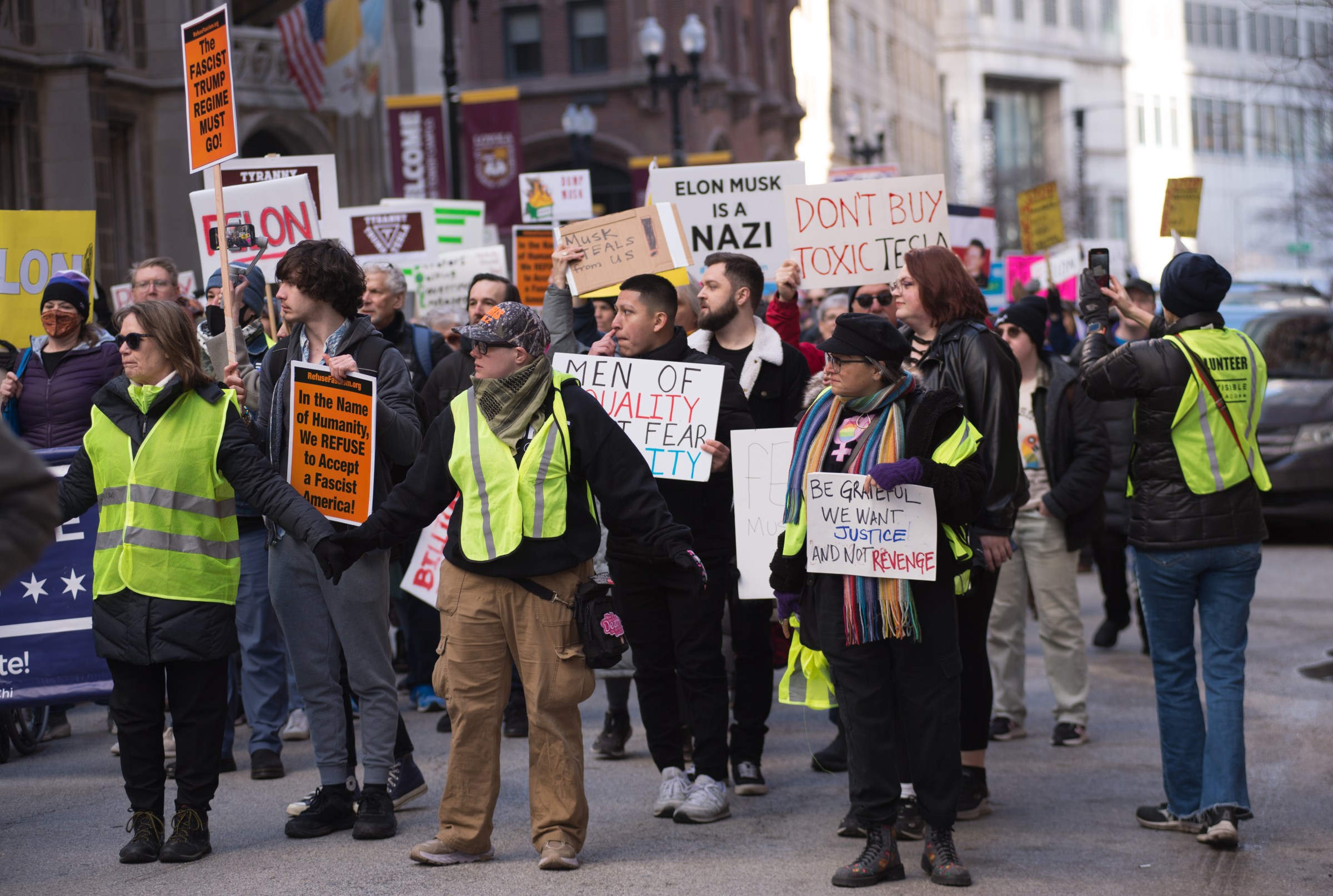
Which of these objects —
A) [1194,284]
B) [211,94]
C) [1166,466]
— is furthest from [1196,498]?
[211,94]

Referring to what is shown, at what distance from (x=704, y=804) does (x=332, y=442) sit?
6.90 ft

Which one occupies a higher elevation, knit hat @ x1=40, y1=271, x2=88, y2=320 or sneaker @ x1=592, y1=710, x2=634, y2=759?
knit hat @ x1=40, y1=271, x2=88, y2=320

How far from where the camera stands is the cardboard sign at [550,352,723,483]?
6.75 metres

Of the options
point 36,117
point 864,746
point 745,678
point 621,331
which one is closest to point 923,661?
point 864,746

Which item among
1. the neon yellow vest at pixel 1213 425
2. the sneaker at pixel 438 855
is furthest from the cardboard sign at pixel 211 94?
the neon yellow vest at pixel 1213 425

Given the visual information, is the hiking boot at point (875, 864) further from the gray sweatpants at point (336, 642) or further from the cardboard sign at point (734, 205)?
the cardboard sign at point (734, 205)

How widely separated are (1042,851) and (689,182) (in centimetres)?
486

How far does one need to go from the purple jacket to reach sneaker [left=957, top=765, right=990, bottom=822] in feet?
14.2

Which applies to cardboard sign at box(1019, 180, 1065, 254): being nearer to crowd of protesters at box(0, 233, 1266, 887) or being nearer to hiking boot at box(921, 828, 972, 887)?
crowd of protesters at box(0, 233, 1266, 887)

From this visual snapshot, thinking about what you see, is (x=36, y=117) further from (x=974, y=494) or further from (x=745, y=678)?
(x=974, y=494)

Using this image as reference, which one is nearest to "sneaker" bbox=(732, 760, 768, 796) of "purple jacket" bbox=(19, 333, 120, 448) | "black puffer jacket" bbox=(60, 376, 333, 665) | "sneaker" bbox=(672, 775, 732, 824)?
"sneaker" bbox=(672, 775, 732, 824)

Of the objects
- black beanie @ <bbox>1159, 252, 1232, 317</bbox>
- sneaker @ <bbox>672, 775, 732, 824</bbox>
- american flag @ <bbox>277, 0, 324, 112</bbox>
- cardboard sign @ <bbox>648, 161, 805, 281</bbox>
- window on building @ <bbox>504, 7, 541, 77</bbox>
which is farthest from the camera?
window on building @ <bbox>504, 7, 541, 77</bbox>

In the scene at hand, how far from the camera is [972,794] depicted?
6520 millimetres

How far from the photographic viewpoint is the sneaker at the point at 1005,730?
8.04m
